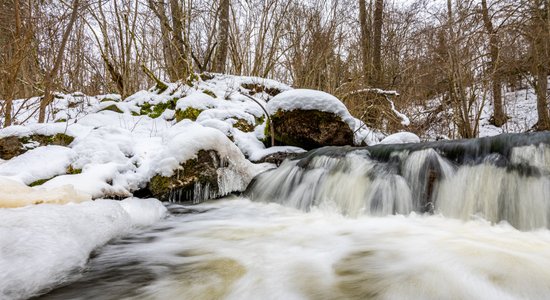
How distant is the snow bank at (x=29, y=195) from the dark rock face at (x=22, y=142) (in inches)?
69.3

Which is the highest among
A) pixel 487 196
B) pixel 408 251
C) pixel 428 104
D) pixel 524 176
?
pixel 428 104

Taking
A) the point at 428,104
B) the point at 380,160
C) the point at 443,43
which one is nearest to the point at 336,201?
the point at 380,160

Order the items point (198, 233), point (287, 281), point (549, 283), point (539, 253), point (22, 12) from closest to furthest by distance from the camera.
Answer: point (549, 283) < point (287, 281) < point (539, 253) < point (198, 233) < point (22, 12)

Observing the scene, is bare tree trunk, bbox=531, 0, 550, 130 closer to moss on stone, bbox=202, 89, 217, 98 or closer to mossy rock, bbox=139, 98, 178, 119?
moss on stone, bbox=202, 89, 217, 98

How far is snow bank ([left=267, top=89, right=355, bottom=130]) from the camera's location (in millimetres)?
4629

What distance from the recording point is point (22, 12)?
15.3ft

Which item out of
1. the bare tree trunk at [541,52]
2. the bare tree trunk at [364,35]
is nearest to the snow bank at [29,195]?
the bare tree trunk at [541,52]

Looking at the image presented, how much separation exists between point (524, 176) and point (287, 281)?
7.51ft

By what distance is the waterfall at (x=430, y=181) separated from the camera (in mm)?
2533

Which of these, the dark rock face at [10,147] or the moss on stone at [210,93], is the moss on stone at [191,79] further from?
the dark rock face at [10,147]

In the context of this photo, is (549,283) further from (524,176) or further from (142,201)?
(142,201)

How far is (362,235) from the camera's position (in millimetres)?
2342

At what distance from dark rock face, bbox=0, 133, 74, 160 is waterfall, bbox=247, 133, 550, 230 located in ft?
8.70

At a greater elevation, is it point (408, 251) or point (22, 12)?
point (22, 12)
